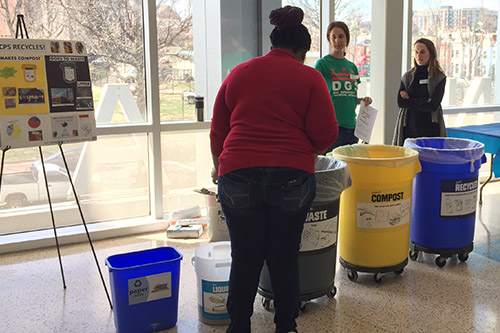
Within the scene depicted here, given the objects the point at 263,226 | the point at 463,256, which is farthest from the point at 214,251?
the point at 463,256

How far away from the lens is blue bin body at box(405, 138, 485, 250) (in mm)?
3221

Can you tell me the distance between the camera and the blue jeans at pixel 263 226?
2145 mm

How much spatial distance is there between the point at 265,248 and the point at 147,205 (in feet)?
7.82

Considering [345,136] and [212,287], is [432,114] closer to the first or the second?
[345,136]

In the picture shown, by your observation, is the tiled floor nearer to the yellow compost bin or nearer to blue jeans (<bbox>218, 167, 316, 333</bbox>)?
the yellow compost bin

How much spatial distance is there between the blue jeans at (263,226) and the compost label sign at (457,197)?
53.8 inches

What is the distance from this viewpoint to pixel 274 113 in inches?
82.6

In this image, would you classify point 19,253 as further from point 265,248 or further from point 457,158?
point 457,158

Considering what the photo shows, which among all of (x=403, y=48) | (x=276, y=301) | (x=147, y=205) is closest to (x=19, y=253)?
(x=147, y=205)

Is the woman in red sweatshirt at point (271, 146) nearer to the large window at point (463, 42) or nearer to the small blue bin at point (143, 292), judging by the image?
the small blue bin at point (143, 292)

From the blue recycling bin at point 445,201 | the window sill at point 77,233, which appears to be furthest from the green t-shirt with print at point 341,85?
the window sill at point 77,233

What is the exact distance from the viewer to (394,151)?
10.9 ft

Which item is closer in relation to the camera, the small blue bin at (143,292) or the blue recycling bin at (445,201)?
the small blue bin at (143,292)

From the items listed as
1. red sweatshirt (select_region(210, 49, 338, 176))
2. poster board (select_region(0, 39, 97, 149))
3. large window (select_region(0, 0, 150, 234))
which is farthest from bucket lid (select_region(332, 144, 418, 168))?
large window (select_region(0, 0, 150, 234))
